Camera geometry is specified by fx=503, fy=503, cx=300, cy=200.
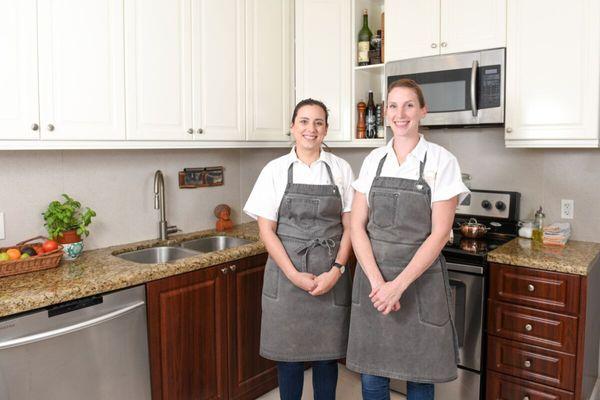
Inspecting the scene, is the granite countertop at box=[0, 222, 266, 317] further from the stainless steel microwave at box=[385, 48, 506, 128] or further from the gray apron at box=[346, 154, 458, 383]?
the stainless steel microwave at box=[385, 48, 506, 128]

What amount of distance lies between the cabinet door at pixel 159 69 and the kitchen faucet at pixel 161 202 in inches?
13.8

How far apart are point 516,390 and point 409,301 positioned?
37.9 inches

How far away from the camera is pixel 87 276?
2.01 m

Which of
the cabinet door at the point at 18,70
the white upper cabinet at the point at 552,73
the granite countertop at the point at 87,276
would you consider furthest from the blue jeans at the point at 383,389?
the cabinet door at the point at 18,70

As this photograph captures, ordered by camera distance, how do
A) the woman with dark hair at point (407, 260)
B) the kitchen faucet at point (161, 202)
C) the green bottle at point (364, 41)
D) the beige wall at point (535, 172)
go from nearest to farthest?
the woman with dark hair at point (407, 260), the beige wall at point (535, 172), the kitchen faucet at point (161, 202), the green bottle at point (364, 41)

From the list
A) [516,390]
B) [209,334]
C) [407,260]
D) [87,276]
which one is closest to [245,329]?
[209,334]

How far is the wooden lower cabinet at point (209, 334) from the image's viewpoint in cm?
216

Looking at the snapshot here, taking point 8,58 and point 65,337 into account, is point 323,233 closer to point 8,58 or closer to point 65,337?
point 65,337

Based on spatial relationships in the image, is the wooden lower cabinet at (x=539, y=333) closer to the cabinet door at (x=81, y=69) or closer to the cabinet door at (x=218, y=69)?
the cabinet door at (x=218, y=69)

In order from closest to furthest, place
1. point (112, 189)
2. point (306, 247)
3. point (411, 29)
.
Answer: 1. point (306, 247)
2. point (112, 189)
3. point (411, 29)

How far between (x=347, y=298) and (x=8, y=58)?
162 centimetres

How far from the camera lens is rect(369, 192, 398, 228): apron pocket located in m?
1.86

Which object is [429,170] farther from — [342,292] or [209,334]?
[209,334]

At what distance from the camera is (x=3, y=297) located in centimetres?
171
